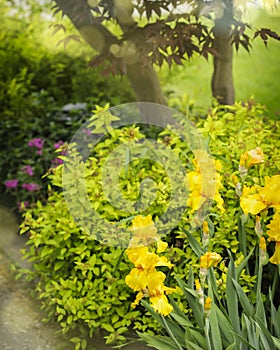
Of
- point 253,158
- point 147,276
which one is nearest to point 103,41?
point 253,158

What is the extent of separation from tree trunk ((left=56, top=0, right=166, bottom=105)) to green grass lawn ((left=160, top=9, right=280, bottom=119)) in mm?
2048

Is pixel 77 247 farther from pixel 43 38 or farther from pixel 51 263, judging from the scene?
pixel 43 38

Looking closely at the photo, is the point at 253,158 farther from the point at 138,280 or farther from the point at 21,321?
the point at 21,321

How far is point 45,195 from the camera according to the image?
433 cm

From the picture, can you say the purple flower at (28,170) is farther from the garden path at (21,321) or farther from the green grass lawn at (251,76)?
the green grass lawn at (251,76)

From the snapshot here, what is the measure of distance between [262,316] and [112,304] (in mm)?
839

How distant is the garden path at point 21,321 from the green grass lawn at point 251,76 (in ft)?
11.1

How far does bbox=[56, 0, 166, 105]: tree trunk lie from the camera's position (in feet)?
11.8

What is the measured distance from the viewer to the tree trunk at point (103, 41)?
3.59m

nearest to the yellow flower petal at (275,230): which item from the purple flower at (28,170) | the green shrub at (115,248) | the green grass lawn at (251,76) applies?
the green shrub at (115,248)

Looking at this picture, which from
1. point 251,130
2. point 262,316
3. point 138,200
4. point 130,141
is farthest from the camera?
point 251,130

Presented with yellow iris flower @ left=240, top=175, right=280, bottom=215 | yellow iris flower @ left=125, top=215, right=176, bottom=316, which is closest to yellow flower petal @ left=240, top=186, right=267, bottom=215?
yellow iris flower @ left=240, top=175, right=280, bottom=215

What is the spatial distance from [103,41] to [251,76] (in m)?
4.02

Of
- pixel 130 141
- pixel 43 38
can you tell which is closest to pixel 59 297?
pixel 130 141
